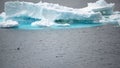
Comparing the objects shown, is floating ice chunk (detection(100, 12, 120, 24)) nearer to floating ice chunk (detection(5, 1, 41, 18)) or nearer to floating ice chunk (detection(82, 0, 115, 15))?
floating ice chunk (detection(82, 0, 115, 15))

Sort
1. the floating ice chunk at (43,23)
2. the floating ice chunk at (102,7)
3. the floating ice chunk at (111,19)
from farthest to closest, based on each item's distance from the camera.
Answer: the floating ice chunk at (102,7) < the floating ice chunk at (111,19) < the floating ice chunk at (43,23)

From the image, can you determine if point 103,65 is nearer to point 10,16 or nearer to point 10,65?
point 10,65

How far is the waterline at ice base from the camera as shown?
19.9ft

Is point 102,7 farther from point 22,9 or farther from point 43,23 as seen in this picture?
point 22,9

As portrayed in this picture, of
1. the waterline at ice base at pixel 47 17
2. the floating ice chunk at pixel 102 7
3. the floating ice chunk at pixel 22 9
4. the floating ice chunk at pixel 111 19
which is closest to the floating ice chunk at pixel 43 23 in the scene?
the waterline at ice base at pixel 47 17

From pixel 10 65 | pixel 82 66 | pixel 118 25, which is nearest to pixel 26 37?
pixel 10 65

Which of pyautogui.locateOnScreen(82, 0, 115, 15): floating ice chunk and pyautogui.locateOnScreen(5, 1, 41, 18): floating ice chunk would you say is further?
pyautogui.locateOnScreen(82, 0, 115, 15): floating ice chunk

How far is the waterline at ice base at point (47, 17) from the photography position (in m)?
6.06

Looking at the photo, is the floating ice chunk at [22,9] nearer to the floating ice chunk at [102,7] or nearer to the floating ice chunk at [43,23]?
the floating ice chunk at [43,23]

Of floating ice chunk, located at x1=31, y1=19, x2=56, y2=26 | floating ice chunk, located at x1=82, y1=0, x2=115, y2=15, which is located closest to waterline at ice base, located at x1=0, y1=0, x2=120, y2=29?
floating ice chunk, located at x1=31, y1=19, x2=56, y2=26

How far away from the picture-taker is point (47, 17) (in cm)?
639

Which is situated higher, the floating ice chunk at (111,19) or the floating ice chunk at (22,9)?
the floating ice chunk at (22,9)

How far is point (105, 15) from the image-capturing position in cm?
732

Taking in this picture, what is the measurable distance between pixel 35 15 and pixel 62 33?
1.45 meters
